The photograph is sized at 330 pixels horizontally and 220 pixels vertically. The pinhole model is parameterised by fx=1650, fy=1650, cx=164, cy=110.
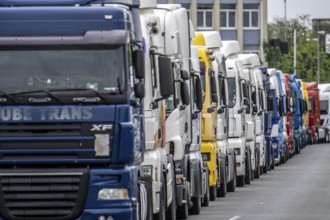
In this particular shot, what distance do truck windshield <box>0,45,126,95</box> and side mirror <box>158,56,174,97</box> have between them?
1.57 meters

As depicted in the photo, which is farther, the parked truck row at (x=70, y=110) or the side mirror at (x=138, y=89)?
the side mirror at (x=138, y=89)

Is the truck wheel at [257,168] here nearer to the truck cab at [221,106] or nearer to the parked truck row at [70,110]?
the truck cab at [221,106]

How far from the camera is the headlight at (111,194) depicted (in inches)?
732

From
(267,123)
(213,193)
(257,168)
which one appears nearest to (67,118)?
(213,193)

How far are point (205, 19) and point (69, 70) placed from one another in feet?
363

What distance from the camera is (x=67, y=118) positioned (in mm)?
18531

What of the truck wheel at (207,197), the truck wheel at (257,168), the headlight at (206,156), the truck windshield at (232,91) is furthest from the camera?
the truck wheel at (257,168)

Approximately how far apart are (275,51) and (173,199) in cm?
9665

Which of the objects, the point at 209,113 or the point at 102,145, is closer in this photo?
the point at 102,145

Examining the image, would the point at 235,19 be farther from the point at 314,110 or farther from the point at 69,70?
the point at 69,70

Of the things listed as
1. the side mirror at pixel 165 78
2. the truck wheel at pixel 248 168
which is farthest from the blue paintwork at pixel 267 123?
the side mirror at pixel 165 78

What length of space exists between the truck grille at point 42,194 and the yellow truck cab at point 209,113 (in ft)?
42.4

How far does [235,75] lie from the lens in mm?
38031

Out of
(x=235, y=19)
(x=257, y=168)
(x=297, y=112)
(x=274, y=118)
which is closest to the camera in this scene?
(x=257, y=168)
